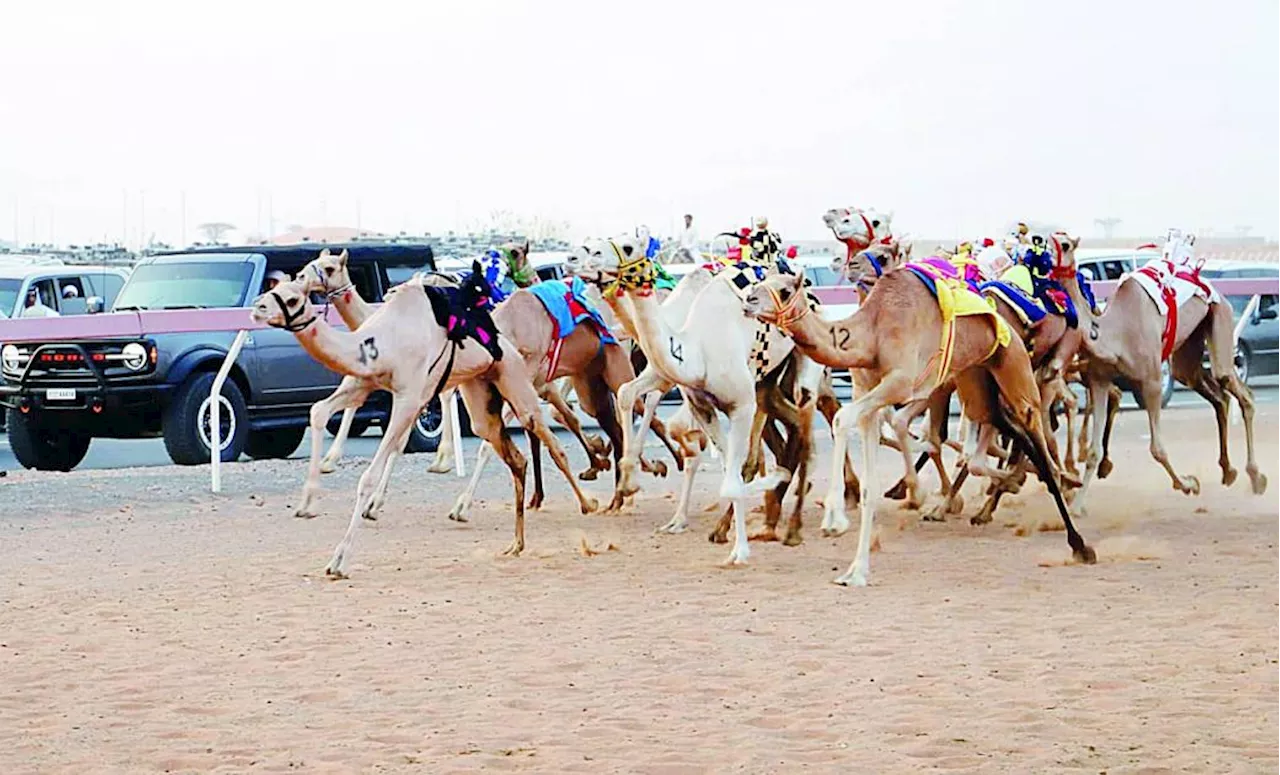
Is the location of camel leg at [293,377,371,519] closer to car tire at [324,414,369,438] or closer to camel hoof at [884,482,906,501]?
camel hoof at [884,482,906,501]

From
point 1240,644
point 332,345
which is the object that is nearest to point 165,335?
point 332,345

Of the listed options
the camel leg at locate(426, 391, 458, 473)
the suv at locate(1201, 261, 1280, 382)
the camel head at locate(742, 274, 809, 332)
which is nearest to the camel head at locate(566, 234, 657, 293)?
the camel head at locate(742, 274, 809, 332)

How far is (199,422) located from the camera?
19.9 metres

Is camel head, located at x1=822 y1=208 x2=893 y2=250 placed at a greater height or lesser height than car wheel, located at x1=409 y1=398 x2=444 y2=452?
greater

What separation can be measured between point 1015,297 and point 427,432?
29.7 ft

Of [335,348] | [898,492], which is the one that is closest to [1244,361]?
[898,492]

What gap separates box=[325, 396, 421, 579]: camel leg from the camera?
12.7 m

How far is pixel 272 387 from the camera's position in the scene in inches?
813

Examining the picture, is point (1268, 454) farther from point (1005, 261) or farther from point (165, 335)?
point (165, 335)

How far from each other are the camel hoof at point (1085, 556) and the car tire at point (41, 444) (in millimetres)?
10539

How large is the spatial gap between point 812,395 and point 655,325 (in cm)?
184

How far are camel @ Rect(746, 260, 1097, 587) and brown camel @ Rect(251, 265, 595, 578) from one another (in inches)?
84.9

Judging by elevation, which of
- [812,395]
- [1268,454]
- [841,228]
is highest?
[841,228]

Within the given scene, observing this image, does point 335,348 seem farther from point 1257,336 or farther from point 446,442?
point 1257,336
